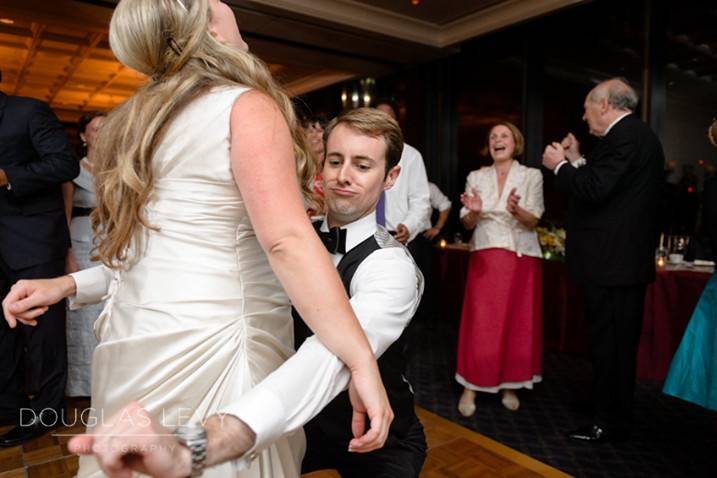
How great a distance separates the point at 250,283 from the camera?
869 millimetres

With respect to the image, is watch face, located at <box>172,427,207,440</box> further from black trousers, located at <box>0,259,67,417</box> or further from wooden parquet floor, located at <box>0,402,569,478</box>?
black trousers, located at <box>0,259,67,417</box>

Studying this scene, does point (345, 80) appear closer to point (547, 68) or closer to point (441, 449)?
point (547, 68)

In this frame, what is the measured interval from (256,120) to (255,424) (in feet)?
1.41

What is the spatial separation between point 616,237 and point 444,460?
4.43ft

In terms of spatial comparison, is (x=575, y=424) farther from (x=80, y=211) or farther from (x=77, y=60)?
(x=77, y=60)

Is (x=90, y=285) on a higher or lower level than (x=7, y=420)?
higher

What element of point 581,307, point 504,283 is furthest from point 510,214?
point 581,307

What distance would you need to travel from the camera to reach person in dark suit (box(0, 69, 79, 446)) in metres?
2.50

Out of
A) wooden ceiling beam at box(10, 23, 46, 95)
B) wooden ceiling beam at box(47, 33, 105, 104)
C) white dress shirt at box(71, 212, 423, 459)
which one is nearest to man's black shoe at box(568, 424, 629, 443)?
white dress shirt at box(71, 212, 423, 459)

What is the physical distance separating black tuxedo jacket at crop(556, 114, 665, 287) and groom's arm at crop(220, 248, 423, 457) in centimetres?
187

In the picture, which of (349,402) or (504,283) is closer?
(349,402)

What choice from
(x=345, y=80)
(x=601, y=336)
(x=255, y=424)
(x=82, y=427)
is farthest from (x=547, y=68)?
(x=255, y=424)

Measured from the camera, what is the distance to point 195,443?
1.80ft

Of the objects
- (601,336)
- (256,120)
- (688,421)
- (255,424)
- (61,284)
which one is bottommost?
(688,421)
